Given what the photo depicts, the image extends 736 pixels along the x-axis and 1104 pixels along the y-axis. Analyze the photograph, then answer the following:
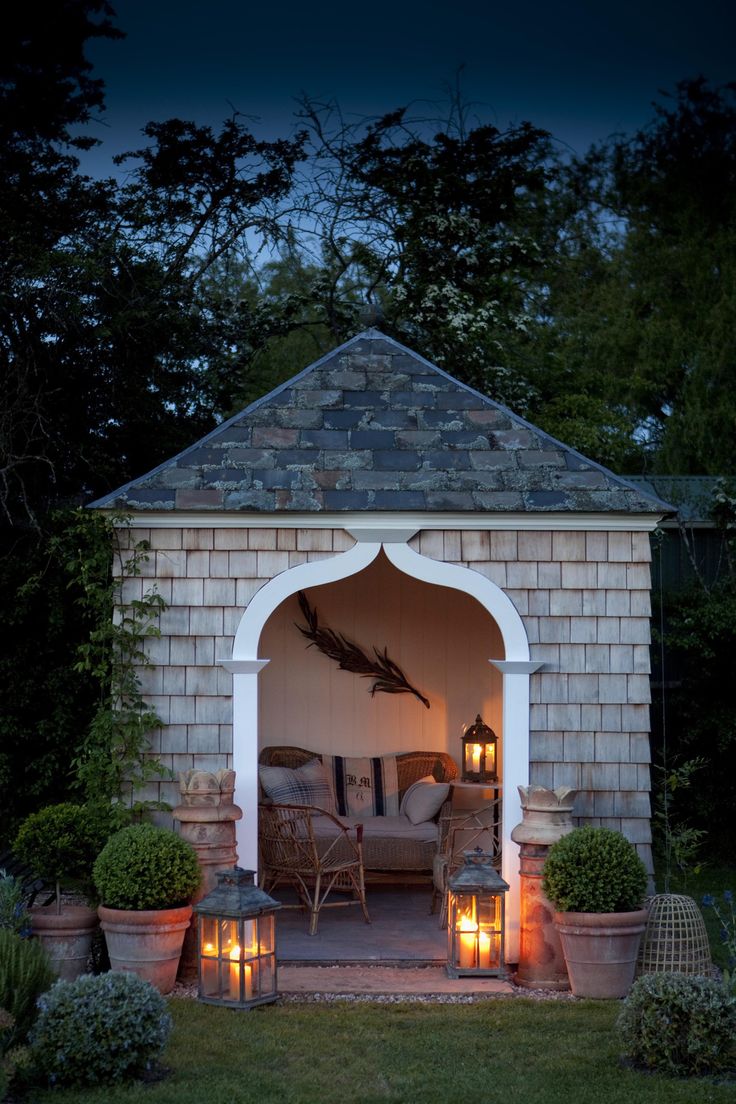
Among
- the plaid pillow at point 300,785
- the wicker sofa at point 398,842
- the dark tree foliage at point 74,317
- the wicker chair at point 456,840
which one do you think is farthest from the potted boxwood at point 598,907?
the dark tree foliage at point 74,317

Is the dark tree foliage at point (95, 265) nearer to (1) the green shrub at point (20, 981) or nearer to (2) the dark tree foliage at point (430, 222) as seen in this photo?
(2) the dark tree foliage at point (430, 222)

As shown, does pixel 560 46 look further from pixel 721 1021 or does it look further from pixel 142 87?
pixel 721 1021

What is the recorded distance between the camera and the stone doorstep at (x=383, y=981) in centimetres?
584

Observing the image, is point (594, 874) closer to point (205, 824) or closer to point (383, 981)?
point (383, 981)

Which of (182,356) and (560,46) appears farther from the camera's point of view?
(560,46)

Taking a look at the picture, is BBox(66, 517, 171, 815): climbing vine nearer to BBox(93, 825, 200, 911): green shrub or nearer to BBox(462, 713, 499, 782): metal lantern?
BBox(93, 825, 200, 911): green shrub

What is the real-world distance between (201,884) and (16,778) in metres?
3.69

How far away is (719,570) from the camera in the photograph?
33.0 feet

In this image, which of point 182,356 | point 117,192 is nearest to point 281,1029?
point 182,356

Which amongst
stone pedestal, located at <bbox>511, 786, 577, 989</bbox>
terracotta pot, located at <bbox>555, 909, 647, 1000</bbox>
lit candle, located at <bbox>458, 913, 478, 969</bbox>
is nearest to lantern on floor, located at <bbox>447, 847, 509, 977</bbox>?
lit candle, located at <bbox>458, 913, 478, 969</bbox>

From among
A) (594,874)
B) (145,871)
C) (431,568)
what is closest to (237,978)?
(145,871)

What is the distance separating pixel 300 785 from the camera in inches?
326

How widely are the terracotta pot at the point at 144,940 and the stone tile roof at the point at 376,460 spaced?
6.82 feet

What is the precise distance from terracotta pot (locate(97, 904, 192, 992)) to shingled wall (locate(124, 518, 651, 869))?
0.77m
